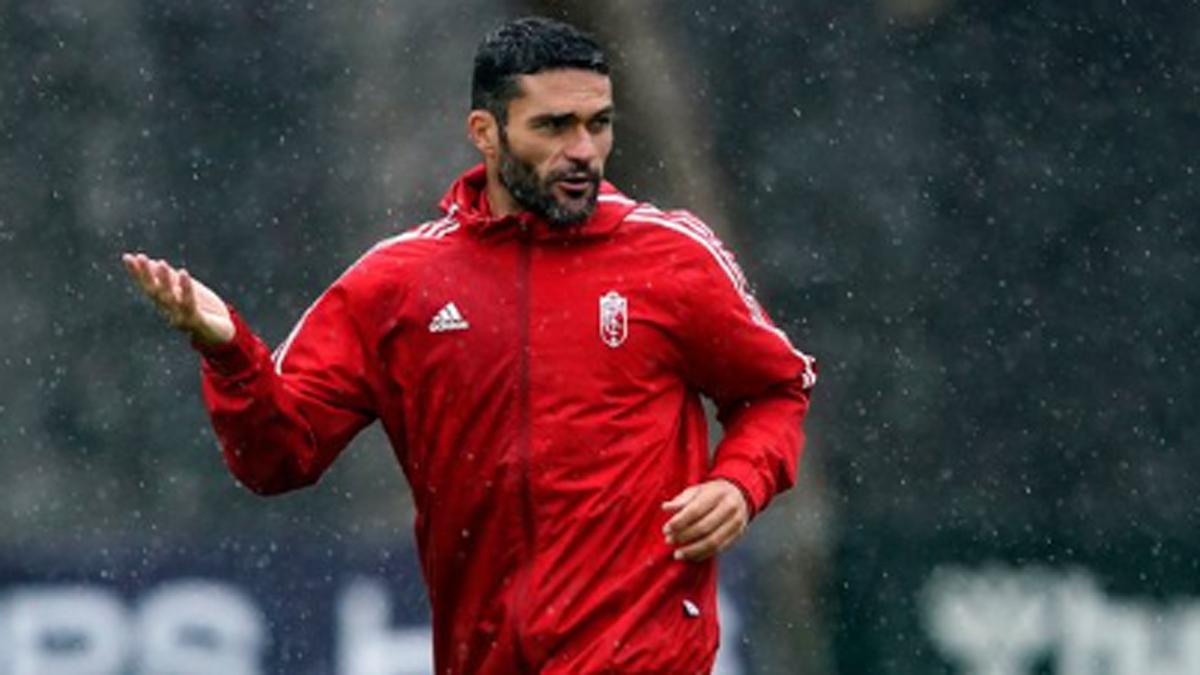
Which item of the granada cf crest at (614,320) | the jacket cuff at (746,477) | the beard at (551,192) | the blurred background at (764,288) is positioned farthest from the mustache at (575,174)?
the blurred background at (764,288)

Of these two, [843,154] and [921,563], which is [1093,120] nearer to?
[843,154]

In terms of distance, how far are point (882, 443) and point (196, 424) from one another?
71.6 inches

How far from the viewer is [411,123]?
29.3 ft

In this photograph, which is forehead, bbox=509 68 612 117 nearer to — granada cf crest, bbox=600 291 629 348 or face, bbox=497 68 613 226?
face, bbox=497 68 613 226

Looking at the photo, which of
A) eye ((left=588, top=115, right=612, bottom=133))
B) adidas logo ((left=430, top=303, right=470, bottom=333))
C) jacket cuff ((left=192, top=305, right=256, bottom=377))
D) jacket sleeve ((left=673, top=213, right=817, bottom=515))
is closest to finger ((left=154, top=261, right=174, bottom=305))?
jacket cuff ((left=192, top=305, right=256, bottom=377))

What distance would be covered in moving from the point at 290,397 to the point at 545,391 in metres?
0.44

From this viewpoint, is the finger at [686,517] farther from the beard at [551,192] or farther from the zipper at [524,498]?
the beard at [551,192]

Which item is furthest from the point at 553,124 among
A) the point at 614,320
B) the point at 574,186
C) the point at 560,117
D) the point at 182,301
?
the point at 182,301

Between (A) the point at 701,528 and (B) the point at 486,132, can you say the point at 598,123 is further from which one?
(A) the point at 701,528

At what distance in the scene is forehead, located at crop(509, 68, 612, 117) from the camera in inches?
231

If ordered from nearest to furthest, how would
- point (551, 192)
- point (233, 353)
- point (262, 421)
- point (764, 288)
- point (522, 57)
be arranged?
point (233, 353), point (262, 421), point (551, 192), point (522, 57), point (764, 288)

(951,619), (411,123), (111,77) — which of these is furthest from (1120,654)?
(111,77)

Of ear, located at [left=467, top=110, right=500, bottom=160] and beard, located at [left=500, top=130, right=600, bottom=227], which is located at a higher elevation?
ear, located at [left=467, top=110, right=500, bottom=160]

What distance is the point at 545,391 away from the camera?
5.78 metres
